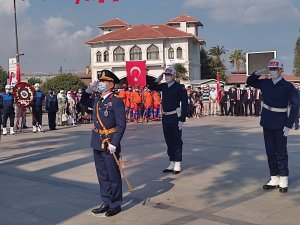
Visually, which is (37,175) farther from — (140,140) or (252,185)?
(140,140)

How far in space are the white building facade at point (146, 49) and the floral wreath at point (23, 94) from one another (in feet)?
168

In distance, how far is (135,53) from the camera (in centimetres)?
7175

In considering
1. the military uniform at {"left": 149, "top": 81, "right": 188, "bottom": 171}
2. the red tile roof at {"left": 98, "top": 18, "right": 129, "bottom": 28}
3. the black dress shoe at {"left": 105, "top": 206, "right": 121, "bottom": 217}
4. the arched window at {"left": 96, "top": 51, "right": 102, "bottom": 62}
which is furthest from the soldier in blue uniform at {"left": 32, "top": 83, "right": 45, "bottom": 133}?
the red tile roof at {"left": 98, "top": 18, "right": 129, "bottom": 28}

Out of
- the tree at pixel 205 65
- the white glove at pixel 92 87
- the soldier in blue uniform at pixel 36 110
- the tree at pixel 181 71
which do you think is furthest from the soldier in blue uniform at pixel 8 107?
the tree at pixel 205 65

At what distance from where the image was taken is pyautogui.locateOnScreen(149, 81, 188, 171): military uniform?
891 centimetres

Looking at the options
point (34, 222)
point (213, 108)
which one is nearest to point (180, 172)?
point (34, 222)

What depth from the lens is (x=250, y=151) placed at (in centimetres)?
1159

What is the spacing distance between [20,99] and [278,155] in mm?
12565

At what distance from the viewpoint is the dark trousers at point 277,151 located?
7.41 m

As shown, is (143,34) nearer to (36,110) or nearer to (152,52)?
(152,52)

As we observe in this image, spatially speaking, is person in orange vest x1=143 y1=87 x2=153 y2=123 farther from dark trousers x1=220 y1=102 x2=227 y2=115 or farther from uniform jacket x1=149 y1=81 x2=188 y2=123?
uniform jacket x1=149 y1=81 x2=188 y2=123

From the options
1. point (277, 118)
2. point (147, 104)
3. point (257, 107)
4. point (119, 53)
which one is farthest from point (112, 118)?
point (119, 53)

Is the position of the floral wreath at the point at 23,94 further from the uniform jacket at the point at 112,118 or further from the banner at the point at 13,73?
the uniform jacket at the point at 112,118

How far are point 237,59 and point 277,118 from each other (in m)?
98.8
